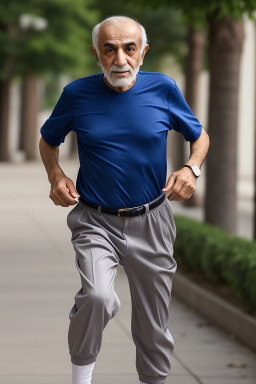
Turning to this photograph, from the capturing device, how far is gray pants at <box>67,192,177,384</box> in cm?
417

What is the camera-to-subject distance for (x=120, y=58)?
164 inches

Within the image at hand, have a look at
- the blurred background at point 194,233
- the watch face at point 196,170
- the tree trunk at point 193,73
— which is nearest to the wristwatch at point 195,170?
the watch face at point 196,170

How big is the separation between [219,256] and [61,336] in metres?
1.78

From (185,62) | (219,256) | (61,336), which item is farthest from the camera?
(185,62)

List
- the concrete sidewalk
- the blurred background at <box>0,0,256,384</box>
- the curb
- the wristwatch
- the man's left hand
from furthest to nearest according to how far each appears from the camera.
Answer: the blurred background at <box>0,0,256,384</box>, the curb, the concrete sidewalk, the wristwatch, the man's left hand

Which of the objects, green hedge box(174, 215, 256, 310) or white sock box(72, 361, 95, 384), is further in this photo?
green hedge box(174, 215, 256, 310)

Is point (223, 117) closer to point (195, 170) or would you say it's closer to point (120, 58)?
point (195, 170)

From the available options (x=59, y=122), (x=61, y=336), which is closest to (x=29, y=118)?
(x=61, y=336)

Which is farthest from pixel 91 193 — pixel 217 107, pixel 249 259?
pixel 217 107

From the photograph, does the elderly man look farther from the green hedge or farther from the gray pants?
the green hedge

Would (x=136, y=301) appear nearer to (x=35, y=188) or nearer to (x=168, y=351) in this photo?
(x=168, y=351)

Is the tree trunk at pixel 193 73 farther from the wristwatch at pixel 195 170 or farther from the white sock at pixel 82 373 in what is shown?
the white sock at pixel 82 373

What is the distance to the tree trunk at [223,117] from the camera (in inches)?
420

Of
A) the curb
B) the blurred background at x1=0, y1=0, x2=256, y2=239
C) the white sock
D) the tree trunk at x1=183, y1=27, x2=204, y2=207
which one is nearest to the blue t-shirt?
the white sock
